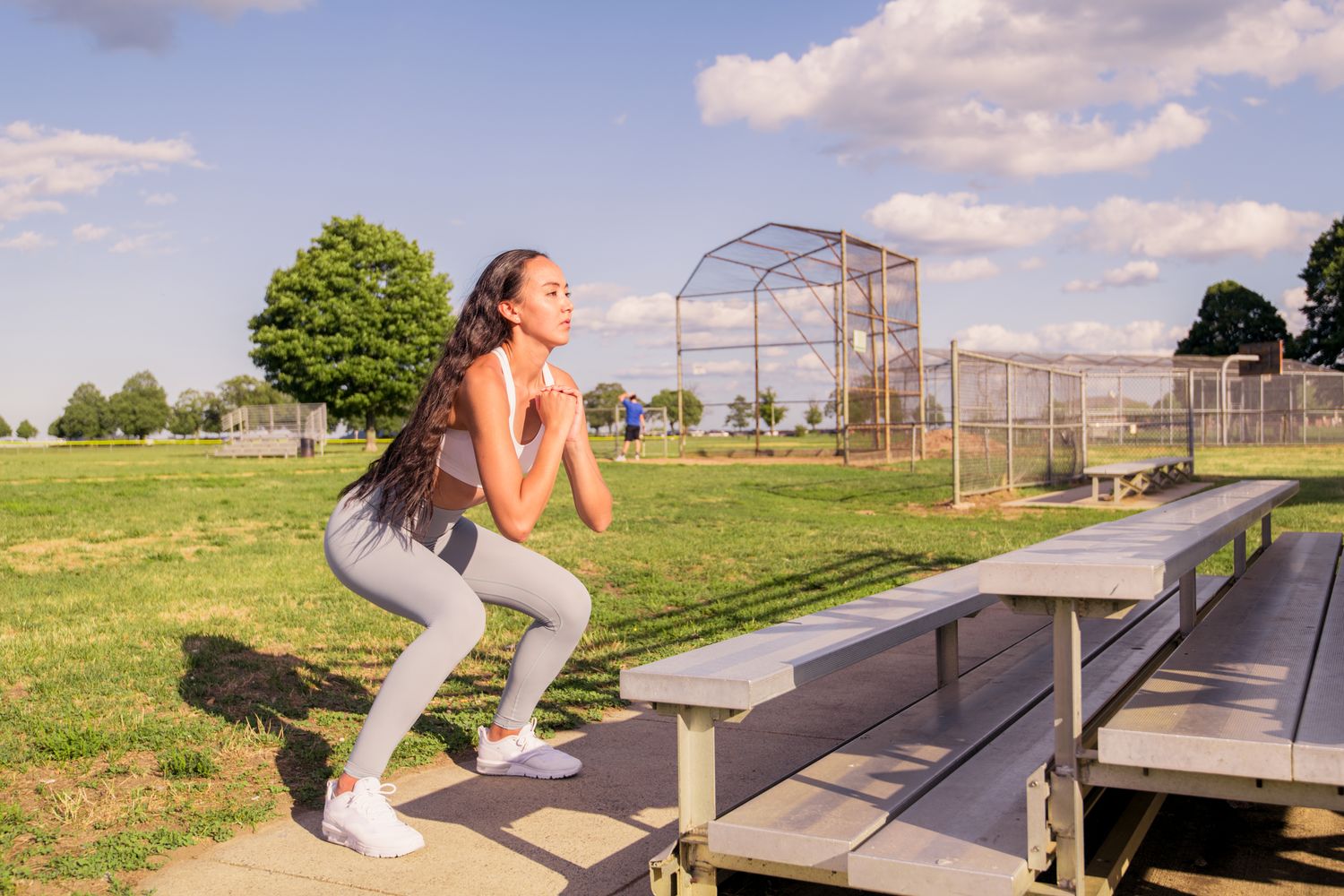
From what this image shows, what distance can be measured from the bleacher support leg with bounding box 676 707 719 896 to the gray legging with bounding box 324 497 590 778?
37.3 inches

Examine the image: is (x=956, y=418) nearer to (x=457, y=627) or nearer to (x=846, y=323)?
(x=846, y=323)

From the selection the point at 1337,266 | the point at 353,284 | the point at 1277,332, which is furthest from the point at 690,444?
the point at 1277,332

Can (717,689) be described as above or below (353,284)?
below

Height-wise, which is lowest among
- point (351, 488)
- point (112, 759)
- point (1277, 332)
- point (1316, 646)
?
point (112, 759)

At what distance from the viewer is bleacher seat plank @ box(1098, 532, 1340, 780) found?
7.61ft

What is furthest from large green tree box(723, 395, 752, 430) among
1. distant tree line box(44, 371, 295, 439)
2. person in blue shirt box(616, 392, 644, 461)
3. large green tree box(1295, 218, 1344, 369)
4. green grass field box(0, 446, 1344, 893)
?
distant tree line box(44, 371, 295, 439)

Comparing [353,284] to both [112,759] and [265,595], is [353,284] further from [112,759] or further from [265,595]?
[112,759]

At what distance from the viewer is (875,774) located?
3.02 meters

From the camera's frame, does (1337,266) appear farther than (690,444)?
Yes

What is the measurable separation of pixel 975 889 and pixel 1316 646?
1611mm

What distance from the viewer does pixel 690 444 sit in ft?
133

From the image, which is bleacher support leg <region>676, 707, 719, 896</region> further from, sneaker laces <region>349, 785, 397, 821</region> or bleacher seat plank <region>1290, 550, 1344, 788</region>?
bleacher seat plank <region>1290, 550, 1344, 788</region>

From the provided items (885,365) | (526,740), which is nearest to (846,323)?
(885,365)

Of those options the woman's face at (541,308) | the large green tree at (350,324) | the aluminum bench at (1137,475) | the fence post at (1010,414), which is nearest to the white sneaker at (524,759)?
the woman's face at (541,308)
